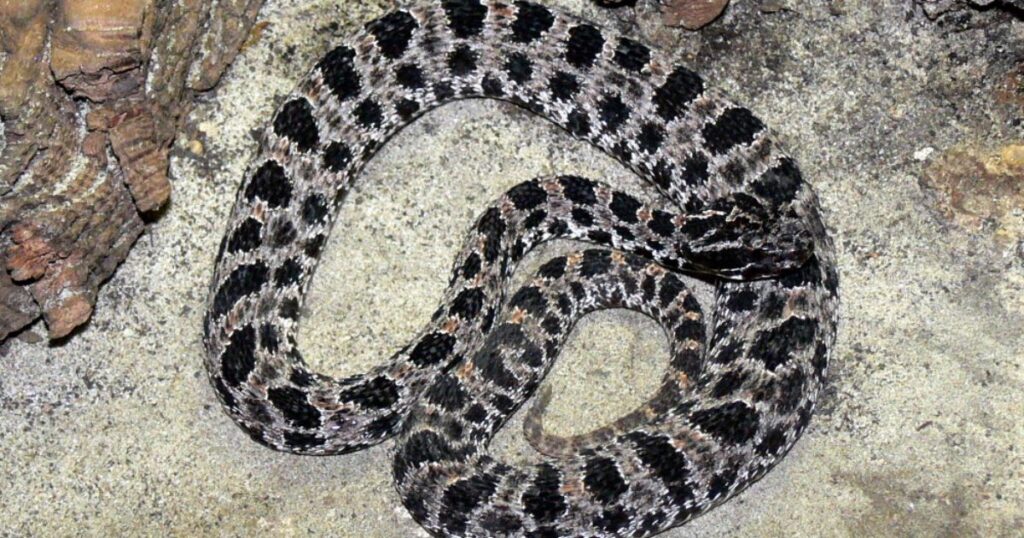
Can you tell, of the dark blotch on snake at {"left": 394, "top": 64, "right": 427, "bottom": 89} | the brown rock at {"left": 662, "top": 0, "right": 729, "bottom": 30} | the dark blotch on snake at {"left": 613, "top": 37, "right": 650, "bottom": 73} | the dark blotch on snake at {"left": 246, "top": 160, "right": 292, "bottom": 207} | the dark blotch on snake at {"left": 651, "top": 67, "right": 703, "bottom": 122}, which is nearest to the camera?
the dark blotch on snake at {"left": 246, "top": 160, "right": 292, "bottom": 207}

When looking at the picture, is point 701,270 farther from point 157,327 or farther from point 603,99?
point 157,327

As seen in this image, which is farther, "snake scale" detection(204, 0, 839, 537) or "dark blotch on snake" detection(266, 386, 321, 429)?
"dark blotch on snake" detection(266, 386, 321, 429)

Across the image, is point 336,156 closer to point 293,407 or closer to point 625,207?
point 293,407

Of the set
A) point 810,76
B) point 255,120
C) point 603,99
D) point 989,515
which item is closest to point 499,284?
point 603,99

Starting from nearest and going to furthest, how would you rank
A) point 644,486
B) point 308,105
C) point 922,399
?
point 644,486 < point 922,399 < point 308,105

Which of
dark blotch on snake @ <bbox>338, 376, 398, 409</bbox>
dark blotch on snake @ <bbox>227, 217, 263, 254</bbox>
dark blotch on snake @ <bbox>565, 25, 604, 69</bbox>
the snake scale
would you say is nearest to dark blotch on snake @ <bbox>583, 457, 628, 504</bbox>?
the snake scale

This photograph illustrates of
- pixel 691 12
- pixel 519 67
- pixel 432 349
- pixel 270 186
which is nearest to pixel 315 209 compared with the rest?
pixel 270 186

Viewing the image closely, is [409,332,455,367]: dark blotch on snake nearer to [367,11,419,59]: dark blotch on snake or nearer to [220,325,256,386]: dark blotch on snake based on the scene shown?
[220,325,256,386]: dark blotch on snake

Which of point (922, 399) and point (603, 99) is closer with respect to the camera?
point (922, 399)
